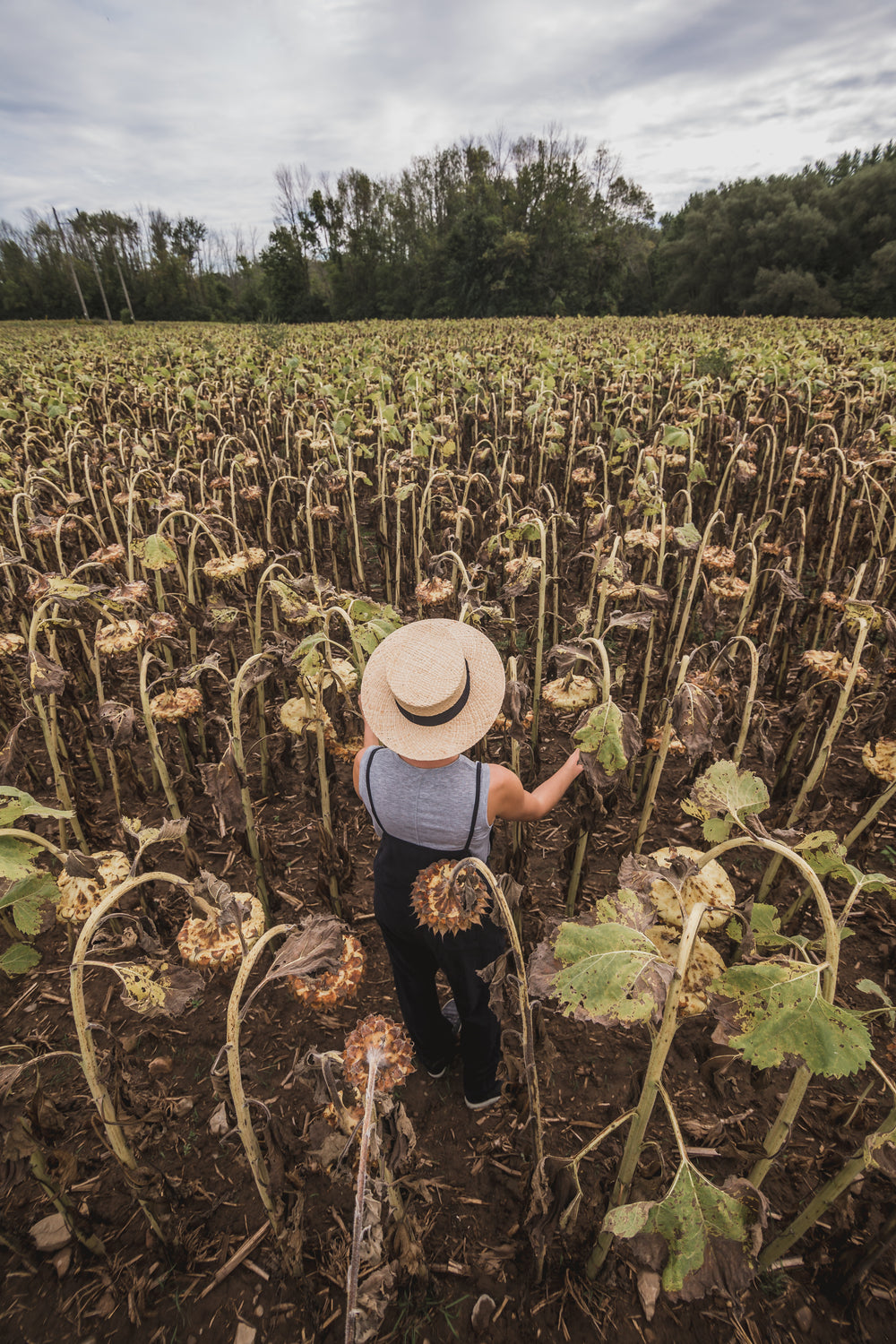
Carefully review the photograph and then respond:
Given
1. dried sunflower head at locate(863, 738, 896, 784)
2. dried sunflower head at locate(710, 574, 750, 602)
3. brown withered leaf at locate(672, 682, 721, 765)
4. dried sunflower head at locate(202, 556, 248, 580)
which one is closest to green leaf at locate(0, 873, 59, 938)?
brown withered leaf at locate(672, 682, 721, 765)

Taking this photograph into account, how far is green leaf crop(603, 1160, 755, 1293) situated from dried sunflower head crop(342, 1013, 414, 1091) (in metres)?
0.50

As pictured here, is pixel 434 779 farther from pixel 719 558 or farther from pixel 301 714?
pixel 719 558

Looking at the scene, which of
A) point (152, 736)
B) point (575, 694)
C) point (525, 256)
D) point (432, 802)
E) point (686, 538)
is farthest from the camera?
point (525, 256)

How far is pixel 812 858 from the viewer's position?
154 centimetres

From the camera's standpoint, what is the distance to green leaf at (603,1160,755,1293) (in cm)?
108

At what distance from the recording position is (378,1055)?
1.28 meters

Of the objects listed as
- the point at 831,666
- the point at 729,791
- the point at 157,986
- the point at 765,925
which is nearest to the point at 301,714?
the point at 157,986

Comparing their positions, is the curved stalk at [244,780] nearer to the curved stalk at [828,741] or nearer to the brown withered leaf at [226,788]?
the brown withered leaf at [226,788]

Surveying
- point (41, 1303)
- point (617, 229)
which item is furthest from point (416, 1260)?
point (617, 229)

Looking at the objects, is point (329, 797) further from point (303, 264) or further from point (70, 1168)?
point (303, 264)

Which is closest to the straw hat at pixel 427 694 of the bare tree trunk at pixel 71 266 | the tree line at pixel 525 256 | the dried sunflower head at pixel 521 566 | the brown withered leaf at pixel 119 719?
the brown withered leaf at pixel 119 719

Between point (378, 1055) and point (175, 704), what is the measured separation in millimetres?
1727

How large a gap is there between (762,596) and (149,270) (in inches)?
2986

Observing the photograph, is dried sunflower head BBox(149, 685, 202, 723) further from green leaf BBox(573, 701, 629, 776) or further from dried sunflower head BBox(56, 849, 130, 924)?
green leaf BBox(573, 701, 629, 776)
